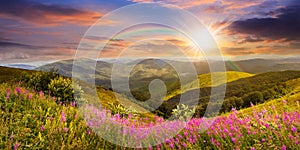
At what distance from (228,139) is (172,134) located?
1832 mm

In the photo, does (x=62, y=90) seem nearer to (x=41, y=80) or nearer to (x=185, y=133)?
(x=41, y=80)

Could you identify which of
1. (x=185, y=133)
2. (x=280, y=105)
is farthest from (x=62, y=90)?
(x=280, y=105)

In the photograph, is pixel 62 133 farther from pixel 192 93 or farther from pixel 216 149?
pixel 192 93

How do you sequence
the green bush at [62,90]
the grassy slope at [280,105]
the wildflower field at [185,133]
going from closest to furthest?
the wildflower field at [185,133] < the grassy slope at [280,105] < the green bush at [62,90]

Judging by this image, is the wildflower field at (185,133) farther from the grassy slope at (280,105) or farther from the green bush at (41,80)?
the green bush at (41,80)

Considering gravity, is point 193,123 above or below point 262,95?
above

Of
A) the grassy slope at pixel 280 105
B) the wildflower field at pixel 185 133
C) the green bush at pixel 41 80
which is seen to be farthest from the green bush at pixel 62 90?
the grassy slope at pixel 280 105

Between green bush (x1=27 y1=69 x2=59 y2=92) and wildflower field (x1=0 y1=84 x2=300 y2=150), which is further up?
green bush (x1=27 y1=69 x2=59 y2=92)

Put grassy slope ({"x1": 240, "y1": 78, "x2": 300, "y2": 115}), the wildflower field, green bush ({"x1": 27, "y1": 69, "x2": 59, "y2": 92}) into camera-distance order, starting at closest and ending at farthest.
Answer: the wildflower field < grassy slope ({"x1": 240, "y1": 78, "x2": 300, "y2": 115}) < green bush ({"x1": 27, "y1": 69, "x2": 59, "y2": 92})

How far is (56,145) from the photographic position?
7070 mm

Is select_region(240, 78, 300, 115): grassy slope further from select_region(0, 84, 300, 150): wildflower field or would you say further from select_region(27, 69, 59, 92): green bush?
select_region(27, 69, 59, 92): green bush

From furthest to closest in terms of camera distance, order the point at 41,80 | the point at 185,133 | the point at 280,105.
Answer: the point at 280,105, the point at 41,80, the point at 185,133

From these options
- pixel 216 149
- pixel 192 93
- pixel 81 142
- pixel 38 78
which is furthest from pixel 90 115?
pixel 192 93

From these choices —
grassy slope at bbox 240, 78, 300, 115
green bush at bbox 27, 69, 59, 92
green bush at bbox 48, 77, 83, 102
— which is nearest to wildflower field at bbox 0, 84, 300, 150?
grassy slope at bbox 240, 78, 300, 115
